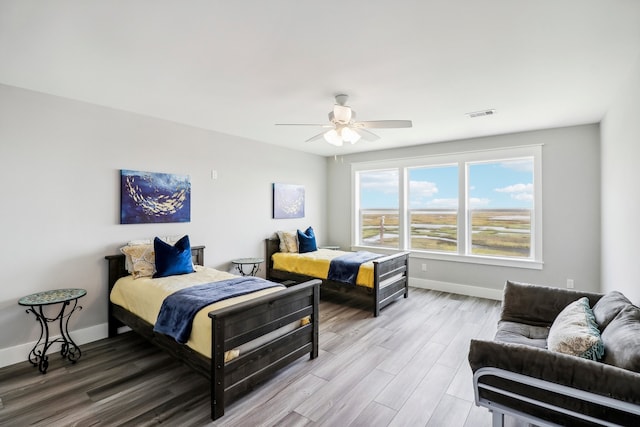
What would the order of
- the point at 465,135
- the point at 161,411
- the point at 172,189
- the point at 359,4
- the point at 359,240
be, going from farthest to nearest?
the point at 359,240
the point at 465,135
the point at 172,189
the point at 161,411
the point at 359,4

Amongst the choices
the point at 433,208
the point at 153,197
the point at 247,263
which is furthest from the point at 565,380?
the point at 433,208

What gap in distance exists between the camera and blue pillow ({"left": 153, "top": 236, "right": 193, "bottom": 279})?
321 cm

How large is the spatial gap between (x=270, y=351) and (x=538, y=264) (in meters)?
3.99

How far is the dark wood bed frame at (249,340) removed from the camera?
2041 mm

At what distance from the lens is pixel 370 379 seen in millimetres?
2506

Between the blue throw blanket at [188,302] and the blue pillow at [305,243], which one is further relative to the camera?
the blue pillow at [305,243]

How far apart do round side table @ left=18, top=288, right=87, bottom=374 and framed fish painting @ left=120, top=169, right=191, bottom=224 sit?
94cm

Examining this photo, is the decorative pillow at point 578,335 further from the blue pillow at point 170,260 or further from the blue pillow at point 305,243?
the blue pillow at point 305,243

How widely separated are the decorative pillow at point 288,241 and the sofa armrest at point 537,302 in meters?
3.23

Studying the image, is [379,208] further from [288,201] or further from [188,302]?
[188,302]

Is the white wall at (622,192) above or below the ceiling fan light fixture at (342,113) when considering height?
below

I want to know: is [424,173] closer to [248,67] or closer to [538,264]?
[538,264]

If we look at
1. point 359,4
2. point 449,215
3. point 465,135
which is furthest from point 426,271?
point 359,4

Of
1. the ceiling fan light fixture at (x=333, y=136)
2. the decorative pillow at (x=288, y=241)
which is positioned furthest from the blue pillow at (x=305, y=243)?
the ceiling fan light fixture at (x=333, y=136)
